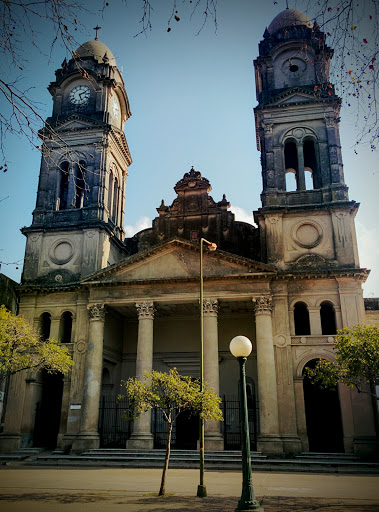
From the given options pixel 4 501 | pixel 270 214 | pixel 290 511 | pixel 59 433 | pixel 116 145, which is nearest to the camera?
pixel 290 511

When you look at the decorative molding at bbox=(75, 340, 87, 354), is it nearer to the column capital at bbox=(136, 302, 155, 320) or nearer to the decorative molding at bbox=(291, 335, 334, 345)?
the column capital at bbox=(136, 302, 155, 320)

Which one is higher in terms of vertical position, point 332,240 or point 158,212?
point 158,212

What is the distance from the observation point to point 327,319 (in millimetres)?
30469

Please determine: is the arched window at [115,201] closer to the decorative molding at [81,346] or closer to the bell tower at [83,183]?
the bell tower at [83,183]

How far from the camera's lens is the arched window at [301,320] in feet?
101

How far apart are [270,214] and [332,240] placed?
431 cm

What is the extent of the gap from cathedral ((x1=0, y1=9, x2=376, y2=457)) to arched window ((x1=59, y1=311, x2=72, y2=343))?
0.45 feet

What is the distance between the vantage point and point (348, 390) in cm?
2695

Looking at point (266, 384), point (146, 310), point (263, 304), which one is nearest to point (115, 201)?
point (146, 310)

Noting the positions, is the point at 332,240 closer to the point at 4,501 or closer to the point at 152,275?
the point at 152,275

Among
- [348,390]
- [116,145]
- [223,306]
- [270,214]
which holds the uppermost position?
[116,145]

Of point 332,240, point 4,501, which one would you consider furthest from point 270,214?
point 4,501

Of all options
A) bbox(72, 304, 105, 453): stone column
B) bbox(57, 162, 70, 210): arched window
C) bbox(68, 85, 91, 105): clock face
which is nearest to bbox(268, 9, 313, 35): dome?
bbox(68, 85, 91, 105): clock face

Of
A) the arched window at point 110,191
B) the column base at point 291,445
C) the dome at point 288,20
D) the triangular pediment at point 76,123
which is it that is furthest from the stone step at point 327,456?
the dome at point 288,20
